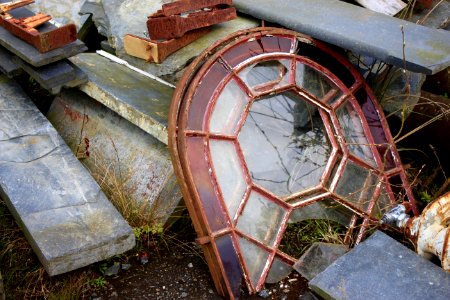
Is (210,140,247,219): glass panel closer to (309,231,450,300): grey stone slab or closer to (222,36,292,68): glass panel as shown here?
(222,36,292,68): glass panel

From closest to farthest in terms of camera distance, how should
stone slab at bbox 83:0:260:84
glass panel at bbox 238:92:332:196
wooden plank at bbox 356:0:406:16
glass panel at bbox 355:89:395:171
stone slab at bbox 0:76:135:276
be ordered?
stone slab at bbox 0:76:135:276, glass panel at bbox 238:92:332:196, glass panel at bbox 355:89:395:171, stone slab at bbox 83:0:260:84, wooden plank at bbox 356:0:406:16

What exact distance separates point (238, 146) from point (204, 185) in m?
0.35

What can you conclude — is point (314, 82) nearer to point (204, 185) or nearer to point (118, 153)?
point (204, 185)

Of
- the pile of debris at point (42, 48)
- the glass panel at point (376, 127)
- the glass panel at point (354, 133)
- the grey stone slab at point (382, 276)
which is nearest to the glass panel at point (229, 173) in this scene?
the grey stone slab at point (382, 276)

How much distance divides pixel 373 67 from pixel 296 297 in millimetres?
1816

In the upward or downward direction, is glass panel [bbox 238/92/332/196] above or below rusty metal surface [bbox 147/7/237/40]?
below

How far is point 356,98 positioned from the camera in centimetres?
385

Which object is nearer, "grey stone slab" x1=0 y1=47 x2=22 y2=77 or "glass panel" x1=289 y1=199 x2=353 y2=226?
"glass panel" x1=289 y1=199 x2=353 y2=226

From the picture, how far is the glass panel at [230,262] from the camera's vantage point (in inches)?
121

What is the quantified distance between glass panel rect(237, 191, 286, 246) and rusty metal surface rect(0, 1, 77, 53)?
1506mm

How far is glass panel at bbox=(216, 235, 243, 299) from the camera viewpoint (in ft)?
10.1

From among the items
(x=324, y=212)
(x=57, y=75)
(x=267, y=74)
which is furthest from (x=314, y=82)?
(x=57, y=75)

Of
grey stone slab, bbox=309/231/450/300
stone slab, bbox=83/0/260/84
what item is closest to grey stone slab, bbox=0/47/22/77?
stone slab, bbox=83/0/260/84

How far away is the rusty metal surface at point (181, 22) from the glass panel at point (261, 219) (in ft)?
3.99
